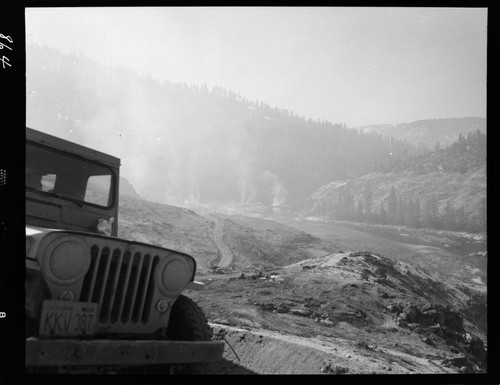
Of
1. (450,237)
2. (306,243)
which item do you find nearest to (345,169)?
(450,237)

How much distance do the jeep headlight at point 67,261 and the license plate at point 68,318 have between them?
17 centimetres

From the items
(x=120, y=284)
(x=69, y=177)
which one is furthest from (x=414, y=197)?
(x=120, y=284)

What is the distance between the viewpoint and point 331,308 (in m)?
10.8

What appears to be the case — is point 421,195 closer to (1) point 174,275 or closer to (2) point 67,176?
(2) point 67,176

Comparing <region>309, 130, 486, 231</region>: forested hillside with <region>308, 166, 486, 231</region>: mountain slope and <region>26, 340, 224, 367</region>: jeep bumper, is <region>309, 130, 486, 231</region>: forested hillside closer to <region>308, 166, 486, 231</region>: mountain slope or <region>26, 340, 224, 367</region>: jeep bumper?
<region>308, 166, 486, 231</region>: mountain slope

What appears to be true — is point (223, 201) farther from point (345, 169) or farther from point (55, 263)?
point (55, 263)

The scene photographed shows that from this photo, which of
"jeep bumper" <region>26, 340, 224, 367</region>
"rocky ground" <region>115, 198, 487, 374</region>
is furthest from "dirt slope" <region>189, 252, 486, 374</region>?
"jeep bumper" <region>26, 340, 224, 367</region>

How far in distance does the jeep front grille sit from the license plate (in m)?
0.09

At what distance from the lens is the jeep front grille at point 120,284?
10.4 ft

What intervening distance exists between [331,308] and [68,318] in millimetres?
8692

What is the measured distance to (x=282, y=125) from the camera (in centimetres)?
7019

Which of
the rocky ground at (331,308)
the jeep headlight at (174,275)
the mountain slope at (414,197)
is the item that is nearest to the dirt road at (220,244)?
the rocky ground at (331,308)

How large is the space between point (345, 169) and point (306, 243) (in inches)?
1127

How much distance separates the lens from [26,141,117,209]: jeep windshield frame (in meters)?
4.09
